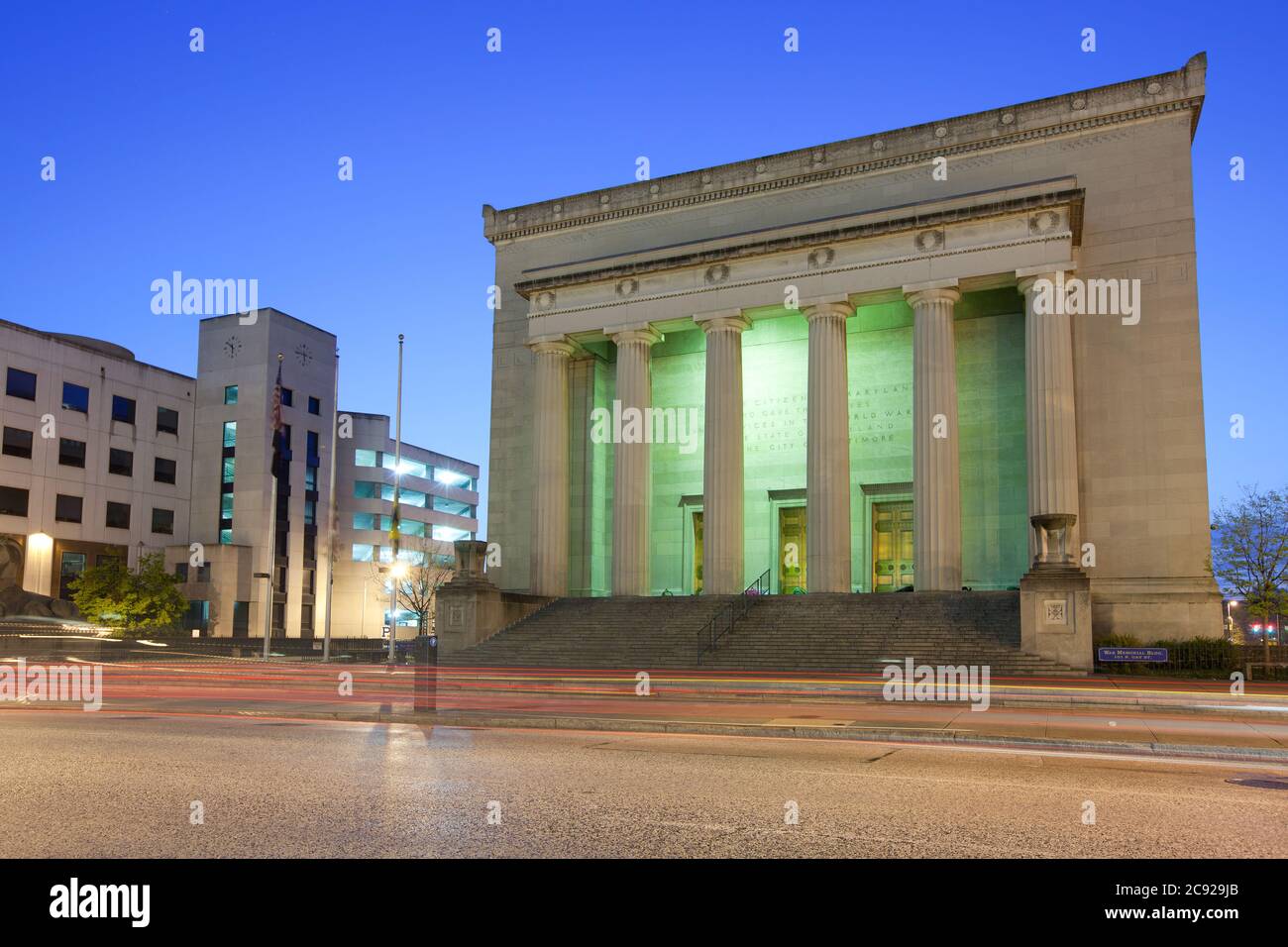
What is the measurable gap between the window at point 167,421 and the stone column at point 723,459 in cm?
5388

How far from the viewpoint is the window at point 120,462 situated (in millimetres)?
73562

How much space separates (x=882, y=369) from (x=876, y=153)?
893cm

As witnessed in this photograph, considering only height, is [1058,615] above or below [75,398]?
below

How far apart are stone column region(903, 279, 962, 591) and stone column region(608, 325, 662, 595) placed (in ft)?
35.8

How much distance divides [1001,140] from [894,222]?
699cm

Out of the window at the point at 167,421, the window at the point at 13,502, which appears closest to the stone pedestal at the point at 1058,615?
the window at the point at 13,502

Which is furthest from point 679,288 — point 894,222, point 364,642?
point 364,642

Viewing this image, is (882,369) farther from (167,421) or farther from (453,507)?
(453,507)

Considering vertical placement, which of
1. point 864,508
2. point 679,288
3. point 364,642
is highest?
point 679,288

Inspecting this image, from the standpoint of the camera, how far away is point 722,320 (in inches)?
1609

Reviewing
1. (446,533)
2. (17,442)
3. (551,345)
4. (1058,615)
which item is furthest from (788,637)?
(446,533)

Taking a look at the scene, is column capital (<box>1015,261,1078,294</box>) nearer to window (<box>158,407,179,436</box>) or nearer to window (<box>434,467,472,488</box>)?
window (<box>158,407,179,436</box>)

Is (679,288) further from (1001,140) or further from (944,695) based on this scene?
(944,695)
